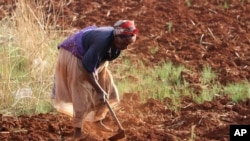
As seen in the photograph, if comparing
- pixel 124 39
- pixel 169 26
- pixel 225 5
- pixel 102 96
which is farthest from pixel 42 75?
pixel 225 5

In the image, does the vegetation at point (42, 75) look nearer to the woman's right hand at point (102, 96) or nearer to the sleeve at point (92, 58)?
the woman's right hand at point (102, 96)

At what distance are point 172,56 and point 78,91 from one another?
9.23 ft

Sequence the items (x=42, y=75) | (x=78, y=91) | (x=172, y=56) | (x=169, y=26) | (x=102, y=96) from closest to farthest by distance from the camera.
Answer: (x=102, y=96)
(x=78, y=91)
(x=42, y=75)
(x=172, y=56)
(x=169, y=26)

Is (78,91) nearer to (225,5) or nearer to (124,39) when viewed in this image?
(124,39)

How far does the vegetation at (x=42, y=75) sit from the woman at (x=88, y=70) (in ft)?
2.96

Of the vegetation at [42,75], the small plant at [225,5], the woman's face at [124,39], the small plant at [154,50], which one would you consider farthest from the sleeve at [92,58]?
the small plant at [225,5]

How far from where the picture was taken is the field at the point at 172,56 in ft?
19.7

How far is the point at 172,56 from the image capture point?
8.34 meters

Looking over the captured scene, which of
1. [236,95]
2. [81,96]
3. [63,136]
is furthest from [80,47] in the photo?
[236,95]

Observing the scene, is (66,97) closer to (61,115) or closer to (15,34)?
(61,115)

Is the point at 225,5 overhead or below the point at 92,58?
below

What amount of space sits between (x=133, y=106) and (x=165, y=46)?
7.14 ft

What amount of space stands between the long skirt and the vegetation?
2.81 ft

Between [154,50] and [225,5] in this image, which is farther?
[225,5]
